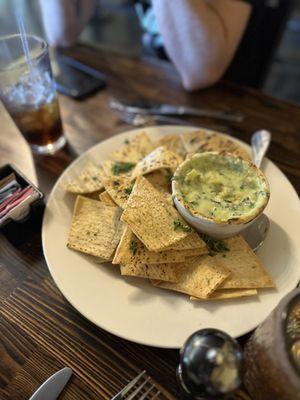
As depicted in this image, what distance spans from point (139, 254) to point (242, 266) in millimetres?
291

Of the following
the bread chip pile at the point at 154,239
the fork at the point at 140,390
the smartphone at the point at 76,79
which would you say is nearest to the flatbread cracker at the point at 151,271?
the bread chip pile at the point at 154,239

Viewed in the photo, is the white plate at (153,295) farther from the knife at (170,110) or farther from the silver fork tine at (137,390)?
the knife at (170,110)

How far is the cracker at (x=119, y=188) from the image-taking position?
3.58ft

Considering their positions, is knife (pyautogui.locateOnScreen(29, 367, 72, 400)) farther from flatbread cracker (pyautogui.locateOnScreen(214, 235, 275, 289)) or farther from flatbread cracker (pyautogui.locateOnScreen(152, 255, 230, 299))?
flatbread cracker (pyautogui.locateOnScreen(214, 235, 275, 289))

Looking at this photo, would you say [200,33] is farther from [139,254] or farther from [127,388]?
[127,388]

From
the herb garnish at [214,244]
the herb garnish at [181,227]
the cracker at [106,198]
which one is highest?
the cracker at [106,198]

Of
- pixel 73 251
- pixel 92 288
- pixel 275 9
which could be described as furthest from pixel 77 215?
pixel 275 9

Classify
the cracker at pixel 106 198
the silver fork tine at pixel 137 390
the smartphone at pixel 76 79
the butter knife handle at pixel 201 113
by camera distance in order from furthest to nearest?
the smartphone at pixel 76 79 → the butter knife handle at pixel 201 113 → the cracker at pixel 106 198 → the silver fork tine at pixel 137 390

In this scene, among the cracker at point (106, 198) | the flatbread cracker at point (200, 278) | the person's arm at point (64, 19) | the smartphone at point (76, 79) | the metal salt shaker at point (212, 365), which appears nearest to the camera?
the metal salt shaker at point (212, 365)

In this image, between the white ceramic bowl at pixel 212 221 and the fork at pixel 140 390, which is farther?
the white ceramic bowl at pixel 212 221

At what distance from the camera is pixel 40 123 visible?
53.2 inches

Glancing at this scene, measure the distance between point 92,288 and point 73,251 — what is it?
14cm

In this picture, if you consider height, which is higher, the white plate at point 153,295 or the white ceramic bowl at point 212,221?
the white ceramic bowl at point 212,221

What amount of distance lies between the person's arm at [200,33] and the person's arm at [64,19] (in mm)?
550
